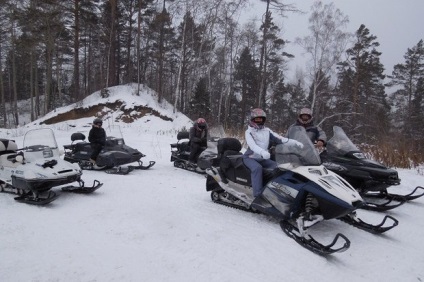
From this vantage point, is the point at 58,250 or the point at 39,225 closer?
the point at 58,250

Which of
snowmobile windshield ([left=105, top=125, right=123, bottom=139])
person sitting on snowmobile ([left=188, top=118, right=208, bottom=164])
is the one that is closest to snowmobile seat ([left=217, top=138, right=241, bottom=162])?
person sitting on snowmobile ([left=188, top=118, right=208, bottom=164])

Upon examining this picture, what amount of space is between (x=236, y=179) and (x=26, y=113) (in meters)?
40.5

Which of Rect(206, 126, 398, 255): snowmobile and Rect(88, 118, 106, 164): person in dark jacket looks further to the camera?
Rect(88, 118, 106, 164): person in dark jacket

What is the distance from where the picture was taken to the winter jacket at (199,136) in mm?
8484

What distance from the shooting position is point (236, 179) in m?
5.07

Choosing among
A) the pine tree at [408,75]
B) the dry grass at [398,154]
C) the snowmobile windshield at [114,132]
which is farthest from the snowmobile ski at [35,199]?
the pine tree at [408,75]

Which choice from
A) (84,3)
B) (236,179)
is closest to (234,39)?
(84,3)

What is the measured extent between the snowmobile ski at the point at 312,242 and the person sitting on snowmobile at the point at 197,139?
14.9 ft

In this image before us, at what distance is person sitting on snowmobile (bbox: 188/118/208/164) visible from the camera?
845 cm

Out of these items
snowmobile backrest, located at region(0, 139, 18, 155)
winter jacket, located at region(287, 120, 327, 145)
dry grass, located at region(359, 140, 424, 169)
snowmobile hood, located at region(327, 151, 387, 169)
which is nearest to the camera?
snowmobile hood, located at region(327, 151, 387, 169)

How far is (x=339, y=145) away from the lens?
227 inches

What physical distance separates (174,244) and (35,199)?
2.76m

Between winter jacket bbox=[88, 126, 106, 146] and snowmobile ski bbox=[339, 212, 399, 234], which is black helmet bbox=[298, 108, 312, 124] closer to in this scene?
snowmobile ski bbox=[339, 212, 399, 234]

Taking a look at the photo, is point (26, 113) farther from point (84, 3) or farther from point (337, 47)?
point (337, 47)
